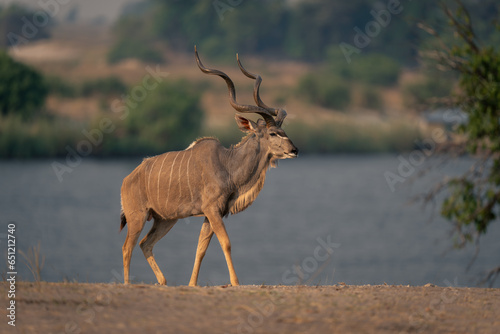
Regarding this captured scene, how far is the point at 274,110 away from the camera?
8789mm

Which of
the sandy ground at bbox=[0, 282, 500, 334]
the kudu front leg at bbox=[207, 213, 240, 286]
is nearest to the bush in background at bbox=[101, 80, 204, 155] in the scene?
the kudu front leg at bbox=[207, 213, 240, 286]

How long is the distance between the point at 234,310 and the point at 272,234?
2354 cm

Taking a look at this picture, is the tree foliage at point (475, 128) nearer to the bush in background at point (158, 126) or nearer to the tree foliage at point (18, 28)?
the bush in background at point (158, 126)

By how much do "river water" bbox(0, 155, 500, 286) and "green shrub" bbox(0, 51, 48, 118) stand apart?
159 inches

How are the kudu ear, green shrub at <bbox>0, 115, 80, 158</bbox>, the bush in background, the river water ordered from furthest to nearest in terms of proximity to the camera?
the bush in background < green shrub at <bbox>0, 115, 80, 158</bbox> < the river water < the kudu ear

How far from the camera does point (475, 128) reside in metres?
12.5

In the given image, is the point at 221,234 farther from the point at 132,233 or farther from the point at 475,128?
the point at 475,128

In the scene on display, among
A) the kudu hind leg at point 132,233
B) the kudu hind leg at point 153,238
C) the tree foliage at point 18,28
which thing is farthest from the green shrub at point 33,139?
the tree foliage at point 18,28

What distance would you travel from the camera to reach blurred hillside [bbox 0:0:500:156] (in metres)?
49.2

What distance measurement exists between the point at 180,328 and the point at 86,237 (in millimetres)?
21714

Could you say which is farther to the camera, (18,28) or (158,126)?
(18,28)

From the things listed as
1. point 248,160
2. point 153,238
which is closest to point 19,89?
point 153,238

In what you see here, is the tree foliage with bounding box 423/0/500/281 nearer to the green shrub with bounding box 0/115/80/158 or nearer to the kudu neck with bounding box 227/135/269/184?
the kudu neck with bounding box 227/135/269/184

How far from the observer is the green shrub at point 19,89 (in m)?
46.1
